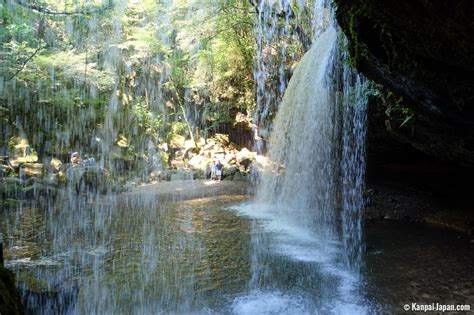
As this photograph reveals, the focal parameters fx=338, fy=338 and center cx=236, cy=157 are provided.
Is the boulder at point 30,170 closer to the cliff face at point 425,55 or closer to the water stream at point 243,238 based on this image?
the water stream at point 243,238

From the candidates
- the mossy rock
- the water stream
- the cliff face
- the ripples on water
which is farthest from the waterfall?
the mossy rock

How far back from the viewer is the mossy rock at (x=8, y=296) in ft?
8.06

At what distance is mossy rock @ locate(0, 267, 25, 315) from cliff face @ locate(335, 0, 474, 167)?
4087 millimetres

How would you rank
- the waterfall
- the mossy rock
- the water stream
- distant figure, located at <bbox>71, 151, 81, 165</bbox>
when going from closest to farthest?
the mossy rock
the water stream
the waterfall
distant figure, located at <bbox>71, 151, 81, 165</bbox>

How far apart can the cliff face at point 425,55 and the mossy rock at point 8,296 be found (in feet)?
13.4

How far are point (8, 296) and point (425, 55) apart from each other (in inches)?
186

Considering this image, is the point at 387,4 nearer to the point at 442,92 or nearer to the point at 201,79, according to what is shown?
the point at 442,92

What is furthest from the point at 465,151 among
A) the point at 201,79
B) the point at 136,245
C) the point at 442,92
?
the point at 201,79

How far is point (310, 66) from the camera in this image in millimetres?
9875

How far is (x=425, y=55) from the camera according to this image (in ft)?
12.8

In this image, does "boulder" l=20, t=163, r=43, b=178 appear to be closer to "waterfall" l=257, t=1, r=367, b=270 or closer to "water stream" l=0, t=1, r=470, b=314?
"water stream" l=0, t=1, r=470, b=314

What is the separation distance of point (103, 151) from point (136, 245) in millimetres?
16820

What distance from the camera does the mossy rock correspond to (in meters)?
2.46

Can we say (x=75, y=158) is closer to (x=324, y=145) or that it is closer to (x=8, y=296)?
(x=324, y=145)
